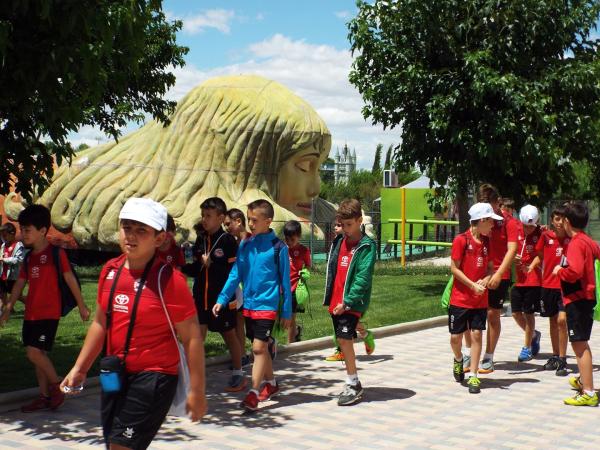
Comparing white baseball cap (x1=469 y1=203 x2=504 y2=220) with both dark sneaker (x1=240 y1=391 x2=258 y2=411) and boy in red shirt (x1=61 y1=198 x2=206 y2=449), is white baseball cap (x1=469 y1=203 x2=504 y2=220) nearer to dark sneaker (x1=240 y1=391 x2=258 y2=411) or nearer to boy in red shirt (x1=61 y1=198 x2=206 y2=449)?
dark sneaker (x1=240 y1=391 x2=258 y2=411)

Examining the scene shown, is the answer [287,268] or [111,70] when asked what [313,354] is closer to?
[287,268]

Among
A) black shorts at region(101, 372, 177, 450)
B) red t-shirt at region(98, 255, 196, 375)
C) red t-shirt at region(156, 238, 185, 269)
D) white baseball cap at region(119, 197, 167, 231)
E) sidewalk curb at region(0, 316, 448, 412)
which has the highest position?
white baseball cap at region(119, 197, 167, 231)

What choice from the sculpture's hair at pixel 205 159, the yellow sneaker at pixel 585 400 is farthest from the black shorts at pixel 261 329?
the sculpture's hair at pixel 205 159

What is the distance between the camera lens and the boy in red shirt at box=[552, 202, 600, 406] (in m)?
7.71

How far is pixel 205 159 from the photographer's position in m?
24.9

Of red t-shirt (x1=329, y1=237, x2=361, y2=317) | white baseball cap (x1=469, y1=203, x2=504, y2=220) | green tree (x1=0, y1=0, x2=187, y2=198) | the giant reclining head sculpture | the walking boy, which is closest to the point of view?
green tree (x1=0, y1=0, x2=187, y2=198)

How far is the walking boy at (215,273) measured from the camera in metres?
8.23

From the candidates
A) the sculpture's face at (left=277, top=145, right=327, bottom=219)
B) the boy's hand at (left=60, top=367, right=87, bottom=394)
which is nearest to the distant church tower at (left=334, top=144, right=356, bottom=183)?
the sculpture's face at (left=277, top=145, right=327, bottom=219)

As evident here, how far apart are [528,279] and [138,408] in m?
6.44

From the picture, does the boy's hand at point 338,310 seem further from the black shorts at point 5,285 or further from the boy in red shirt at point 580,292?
the black shorts at point 5,285

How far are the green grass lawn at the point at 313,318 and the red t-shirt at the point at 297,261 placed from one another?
2.66 feet

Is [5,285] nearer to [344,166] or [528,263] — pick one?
[528,263]

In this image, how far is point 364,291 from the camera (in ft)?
25.4

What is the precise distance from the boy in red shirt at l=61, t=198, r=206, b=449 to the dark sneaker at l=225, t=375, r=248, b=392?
12.3ft
